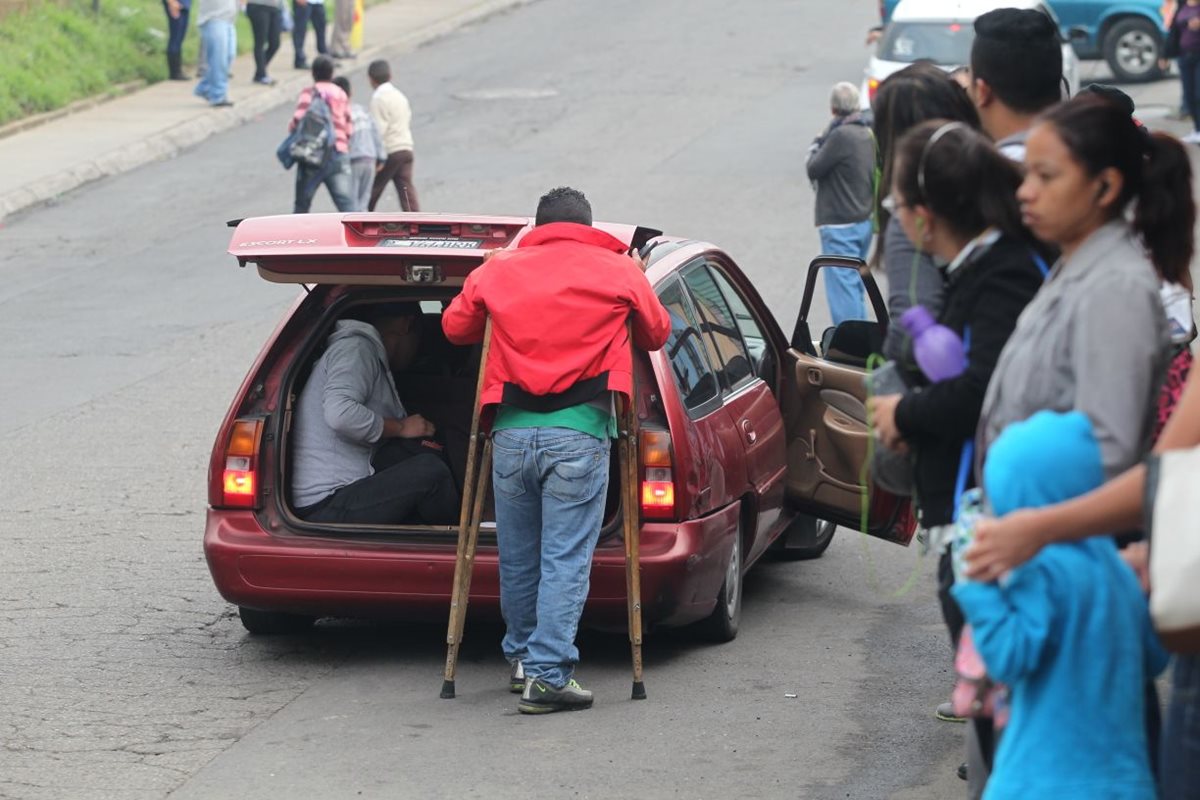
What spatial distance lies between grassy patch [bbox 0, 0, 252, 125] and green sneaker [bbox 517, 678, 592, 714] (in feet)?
57.7

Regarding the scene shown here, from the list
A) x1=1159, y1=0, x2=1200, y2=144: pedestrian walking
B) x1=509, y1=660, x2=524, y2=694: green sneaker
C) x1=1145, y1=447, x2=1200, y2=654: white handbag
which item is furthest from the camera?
x1=1159, y1=0, x2=1200, y2=144: pedestrian walking

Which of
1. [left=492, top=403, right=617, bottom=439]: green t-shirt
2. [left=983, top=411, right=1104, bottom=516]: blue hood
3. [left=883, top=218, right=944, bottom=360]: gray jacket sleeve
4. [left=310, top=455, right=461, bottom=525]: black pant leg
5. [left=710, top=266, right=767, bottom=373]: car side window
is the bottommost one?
[left=310, top=455, right=461, bottom=525]: black pant leg

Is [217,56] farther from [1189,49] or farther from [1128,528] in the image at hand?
[1128,528]

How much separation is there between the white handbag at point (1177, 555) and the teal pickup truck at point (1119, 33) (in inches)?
901

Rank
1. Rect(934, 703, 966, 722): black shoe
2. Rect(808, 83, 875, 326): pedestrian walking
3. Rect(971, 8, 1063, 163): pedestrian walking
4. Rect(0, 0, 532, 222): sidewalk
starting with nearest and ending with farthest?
Rect(971, 8, 1063, 163): pedestrian walking
Rect(934, 703, 966, 722): black shoe
Rect(808, 83, 875, 326): pedestrian walking
Rect(0, 0, 532, 222): sidewalk

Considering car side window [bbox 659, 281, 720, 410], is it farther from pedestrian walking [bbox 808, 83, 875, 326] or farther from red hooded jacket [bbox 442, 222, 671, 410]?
pedestrian walking [bbox 808, 83, 875, 326]

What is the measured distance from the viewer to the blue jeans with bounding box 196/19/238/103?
2338 cm

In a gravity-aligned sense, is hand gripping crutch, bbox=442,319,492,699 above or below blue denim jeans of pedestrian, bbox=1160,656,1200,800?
below

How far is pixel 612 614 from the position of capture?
6.92m

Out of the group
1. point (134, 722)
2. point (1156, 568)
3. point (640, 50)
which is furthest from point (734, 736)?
point (640, 50)

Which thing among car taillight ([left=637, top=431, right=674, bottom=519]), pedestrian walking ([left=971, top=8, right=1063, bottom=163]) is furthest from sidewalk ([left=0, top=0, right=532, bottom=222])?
pedestrian walking ([left=971, top=8, right=1063, bottom=163])

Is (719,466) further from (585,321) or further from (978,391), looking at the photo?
(978,391)

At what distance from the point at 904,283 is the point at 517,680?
8.91 ft

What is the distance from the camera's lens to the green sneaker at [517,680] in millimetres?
6777
